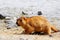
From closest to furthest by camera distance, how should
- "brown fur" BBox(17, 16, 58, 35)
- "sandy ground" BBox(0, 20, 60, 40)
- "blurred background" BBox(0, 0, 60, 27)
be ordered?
"sandy ground" BBox(0, 20, 60, 40)
"brown fur" BBox(17, 16, 58, 35)
"blurred background" BBox(0, 0, 60, 27)

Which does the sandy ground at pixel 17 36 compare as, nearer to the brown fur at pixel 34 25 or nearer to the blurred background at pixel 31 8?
the brown fur at pixel 34 25

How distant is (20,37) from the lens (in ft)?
31.2

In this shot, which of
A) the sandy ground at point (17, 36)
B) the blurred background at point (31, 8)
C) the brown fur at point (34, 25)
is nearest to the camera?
the sandy ground at point (17, 36)

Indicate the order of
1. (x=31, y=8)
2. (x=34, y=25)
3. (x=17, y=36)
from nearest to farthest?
(x=17, y=36), (x=34, y=25), (x=31, y=8)

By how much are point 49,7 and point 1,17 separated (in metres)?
3.78

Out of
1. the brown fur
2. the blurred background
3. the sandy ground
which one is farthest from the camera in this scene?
the blurred background

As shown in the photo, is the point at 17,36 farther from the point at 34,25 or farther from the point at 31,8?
the point at 31,8

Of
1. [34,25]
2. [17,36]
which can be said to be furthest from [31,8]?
[17,36]

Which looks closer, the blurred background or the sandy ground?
the sandy ground

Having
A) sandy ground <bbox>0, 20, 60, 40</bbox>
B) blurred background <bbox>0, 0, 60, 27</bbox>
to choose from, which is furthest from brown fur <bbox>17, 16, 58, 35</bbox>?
blurred background <bbox>0, 0, 60, 27</bbox>

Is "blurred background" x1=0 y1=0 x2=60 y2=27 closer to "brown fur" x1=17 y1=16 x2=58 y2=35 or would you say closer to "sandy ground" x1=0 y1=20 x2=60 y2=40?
"sandy ground" x1=0 y1=20 x2=60 y2=40

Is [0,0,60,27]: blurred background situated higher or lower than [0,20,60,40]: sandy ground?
higher

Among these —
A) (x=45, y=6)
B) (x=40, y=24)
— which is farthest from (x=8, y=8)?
(x=40, y=24)

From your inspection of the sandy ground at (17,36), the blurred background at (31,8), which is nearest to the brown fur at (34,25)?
the sandy ground at (17,36)
